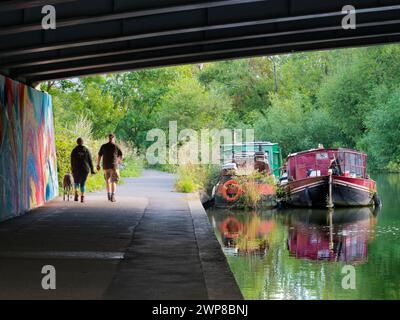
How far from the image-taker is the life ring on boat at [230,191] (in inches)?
1271

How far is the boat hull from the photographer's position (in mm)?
34188

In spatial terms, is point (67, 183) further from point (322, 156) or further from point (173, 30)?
point (322, 156)

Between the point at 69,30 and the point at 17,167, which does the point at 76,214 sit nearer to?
the point at 17,167

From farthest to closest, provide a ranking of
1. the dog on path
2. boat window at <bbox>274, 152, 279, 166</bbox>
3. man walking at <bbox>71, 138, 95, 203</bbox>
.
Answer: boat window at <bbox>274, 152, 279, 166</bbox>
the dog on path
man walking at <bbox>71, 138, 95, 203</bbox>

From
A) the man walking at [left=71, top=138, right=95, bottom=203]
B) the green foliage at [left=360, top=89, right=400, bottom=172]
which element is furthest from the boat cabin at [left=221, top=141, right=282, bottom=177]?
the man walking at [left=71, top=138, right=95, bottom=203]

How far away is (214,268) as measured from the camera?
12.3 metres

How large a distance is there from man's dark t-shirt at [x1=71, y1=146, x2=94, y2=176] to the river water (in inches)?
175

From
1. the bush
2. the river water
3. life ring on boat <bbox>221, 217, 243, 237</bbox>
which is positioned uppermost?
the bush

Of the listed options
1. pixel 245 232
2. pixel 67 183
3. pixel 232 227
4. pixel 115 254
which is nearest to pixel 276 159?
pixel 232 227

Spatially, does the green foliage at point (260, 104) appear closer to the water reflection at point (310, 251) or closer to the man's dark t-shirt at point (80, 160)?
the water reflection at point (310, 251)

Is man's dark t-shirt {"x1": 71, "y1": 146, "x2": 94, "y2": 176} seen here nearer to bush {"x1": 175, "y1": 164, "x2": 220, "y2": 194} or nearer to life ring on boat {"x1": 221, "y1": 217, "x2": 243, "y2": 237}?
life ring on boat {"x1": 221, "y1": 217, "x2": 243, "y2": 237}

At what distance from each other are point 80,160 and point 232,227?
5.96 m

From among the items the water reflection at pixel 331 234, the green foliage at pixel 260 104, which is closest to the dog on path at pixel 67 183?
the water reflection at pixel 331 234
